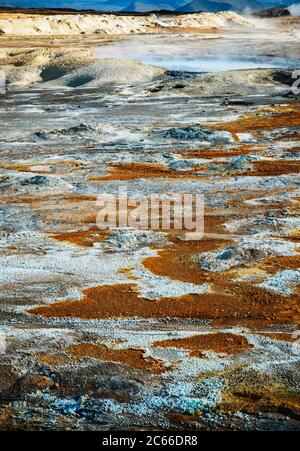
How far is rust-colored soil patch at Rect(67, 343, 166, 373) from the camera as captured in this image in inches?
195

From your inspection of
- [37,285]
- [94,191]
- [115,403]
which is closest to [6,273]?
[37,285]

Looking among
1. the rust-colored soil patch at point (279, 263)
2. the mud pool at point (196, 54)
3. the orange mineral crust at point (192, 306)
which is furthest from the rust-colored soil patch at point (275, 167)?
the mud pool at point (196, 54)

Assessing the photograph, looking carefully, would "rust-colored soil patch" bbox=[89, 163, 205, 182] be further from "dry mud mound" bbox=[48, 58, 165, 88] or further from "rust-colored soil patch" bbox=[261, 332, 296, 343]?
"dry mud mound" bbox=[48, 58, 165, 88]

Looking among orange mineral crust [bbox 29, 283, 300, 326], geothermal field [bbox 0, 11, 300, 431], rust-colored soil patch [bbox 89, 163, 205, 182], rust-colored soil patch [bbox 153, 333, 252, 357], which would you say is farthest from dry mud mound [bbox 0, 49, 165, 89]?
rust-colored soil patch [bbox 153, 333, 252, 357]

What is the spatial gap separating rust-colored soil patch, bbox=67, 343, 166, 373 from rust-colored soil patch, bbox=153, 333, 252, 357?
0.24 meters

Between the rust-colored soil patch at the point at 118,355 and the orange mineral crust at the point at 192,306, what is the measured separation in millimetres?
546

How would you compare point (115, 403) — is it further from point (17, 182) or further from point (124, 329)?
point (17, 182)

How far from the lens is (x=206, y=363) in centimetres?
496

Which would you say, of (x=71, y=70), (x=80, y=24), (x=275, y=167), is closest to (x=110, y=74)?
(x=71, y=70)

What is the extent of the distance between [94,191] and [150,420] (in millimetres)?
6220

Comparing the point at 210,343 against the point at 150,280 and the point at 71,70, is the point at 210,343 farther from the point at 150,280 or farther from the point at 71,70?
the point at 71,70

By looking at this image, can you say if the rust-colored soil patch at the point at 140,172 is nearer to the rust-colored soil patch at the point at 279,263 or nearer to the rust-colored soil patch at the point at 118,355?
the rust-colored soil patch at the point at 279,263

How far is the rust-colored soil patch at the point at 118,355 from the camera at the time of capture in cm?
496

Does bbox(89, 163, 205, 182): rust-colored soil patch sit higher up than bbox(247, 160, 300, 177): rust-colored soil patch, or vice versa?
bbox(247, 160, 300, 177): rust-colored soil patch
